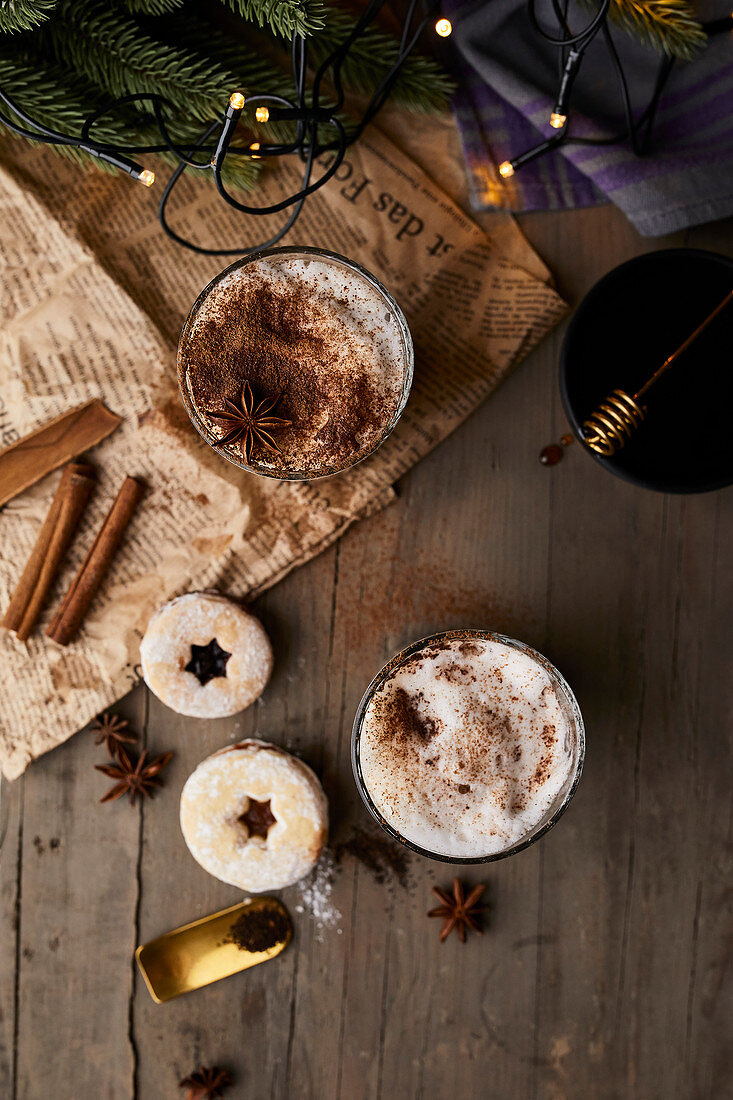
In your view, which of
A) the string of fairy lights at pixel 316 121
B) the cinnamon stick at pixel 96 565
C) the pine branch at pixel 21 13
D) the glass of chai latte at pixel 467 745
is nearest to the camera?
the pine branch at pixel 21 13

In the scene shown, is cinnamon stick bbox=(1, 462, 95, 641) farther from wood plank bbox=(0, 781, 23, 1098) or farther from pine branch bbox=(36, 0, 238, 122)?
pine branch bbox=(36, 0, 238, 122)

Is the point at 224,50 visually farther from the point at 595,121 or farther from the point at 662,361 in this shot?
the point at 662,361

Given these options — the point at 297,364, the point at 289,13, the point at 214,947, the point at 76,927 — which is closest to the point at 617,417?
the point at 297,364

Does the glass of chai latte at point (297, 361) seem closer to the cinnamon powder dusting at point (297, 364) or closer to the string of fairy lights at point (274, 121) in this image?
the cinnamon powder dusting at point (297, 364)

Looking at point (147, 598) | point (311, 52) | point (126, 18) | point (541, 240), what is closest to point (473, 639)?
point (147, 598)

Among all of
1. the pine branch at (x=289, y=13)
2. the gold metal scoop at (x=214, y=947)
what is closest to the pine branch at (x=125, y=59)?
the pine branch at (x=289, y=13)

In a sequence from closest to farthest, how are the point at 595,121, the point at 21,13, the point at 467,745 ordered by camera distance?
the point at 21,13
the point at 467,745
the point at 595,121

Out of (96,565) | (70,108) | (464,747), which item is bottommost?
(464,747)
